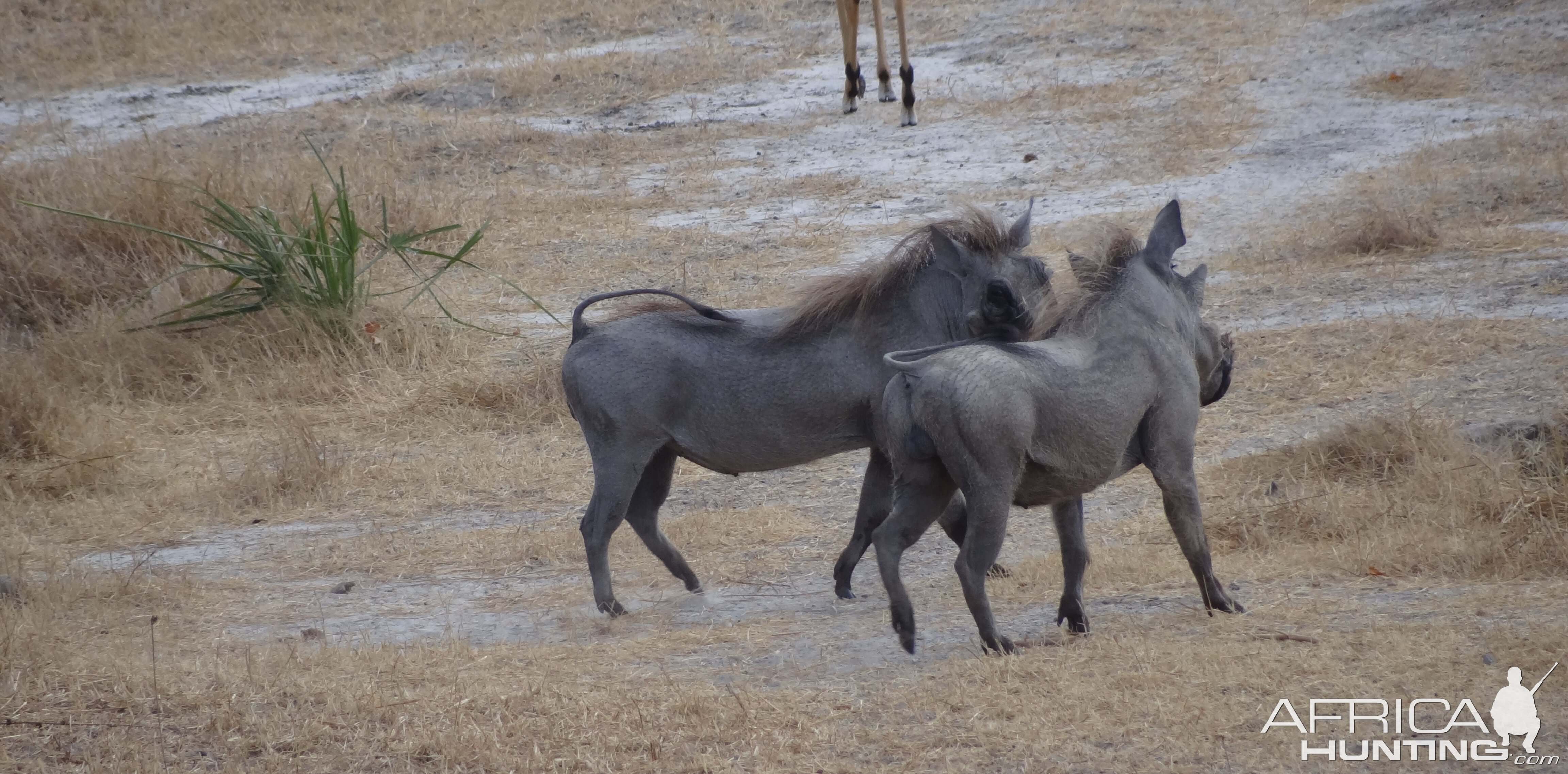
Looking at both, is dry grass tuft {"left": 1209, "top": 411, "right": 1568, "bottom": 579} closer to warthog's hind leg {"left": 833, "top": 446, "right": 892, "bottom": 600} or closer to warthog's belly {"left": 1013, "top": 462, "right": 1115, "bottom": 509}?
warthog's belly {"left": 1013, "top": 462, "right": 1115, "bottom": 509}

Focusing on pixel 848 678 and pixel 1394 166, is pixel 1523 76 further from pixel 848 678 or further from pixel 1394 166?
pixel 848 678

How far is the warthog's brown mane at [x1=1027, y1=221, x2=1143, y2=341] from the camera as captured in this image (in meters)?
4.62

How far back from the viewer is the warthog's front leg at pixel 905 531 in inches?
168

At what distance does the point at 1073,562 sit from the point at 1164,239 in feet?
3.65

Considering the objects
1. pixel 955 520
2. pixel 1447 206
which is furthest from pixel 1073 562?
pixel 1447 206

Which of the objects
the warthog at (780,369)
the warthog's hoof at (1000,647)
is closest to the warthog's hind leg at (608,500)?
the warthog at (780,369)

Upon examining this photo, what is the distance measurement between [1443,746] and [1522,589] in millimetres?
1456

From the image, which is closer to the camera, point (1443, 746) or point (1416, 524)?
point (1443, 746)

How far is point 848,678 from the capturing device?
407cm

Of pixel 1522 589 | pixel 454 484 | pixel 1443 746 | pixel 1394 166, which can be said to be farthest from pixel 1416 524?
pixel 1394 166

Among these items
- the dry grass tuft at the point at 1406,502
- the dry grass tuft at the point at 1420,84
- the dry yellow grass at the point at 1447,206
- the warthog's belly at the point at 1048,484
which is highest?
the warthog's belly at the point at 1048,484

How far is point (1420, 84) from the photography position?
13203 mm

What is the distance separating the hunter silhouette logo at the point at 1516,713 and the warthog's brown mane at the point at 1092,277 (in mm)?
1627

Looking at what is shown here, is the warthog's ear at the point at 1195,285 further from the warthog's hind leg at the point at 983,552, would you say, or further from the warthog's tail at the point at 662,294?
the warthog's tail at the point at 662,294
